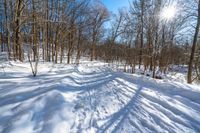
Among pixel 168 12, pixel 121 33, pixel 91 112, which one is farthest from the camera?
pixel 121 33

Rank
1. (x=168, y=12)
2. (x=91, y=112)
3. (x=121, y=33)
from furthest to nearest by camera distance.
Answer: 1. (x=121, y=33)
2. (x=168, y=12)
3. (x=91, y=112)

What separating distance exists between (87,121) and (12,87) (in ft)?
10.9

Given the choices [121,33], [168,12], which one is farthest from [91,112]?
[121,33]

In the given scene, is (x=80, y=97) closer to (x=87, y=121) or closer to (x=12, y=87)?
(x=87, y=121)

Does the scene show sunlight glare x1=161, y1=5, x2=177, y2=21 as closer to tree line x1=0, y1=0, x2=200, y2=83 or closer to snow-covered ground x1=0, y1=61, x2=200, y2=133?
tree line x1=0, y1=0, x2=200, y2=83

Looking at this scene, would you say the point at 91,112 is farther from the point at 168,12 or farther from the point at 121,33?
the point at 121,33

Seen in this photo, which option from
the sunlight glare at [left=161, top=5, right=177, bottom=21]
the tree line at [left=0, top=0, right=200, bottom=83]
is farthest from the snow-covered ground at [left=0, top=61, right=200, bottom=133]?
the sunlight glare at [left=161, top=5, right=177, bottom=21]

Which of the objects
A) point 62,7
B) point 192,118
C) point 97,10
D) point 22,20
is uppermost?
point 97,10

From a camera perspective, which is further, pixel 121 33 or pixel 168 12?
pixel 121 33

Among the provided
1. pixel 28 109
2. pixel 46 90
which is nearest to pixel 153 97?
pixel 46 90

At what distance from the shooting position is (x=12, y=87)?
599 cm

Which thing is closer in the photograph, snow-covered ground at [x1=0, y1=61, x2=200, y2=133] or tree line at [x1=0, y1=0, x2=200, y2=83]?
snow-covered ground at [x1=0, y1=61, x2=200, y2=133]

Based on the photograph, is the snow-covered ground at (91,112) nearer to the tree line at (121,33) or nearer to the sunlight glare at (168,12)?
the tree line at (121,33)

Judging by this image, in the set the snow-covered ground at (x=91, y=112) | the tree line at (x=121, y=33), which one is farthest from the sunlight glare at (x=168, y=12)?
the snow-covered ground at (x=91, y=112)
